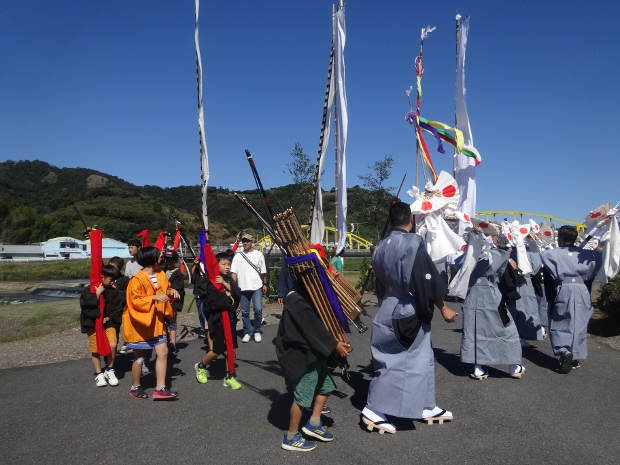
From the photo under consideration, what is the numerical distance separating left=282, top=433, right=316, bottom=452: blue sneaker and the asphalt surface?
0.15 feet

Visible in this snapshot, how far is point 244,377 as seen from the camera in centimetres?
553

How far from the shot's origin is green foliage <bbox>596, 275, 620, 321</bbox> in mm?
8805

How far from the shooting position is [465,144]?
26.9ft

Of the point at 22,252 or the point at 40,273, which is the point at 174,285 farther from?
the point at 22,252

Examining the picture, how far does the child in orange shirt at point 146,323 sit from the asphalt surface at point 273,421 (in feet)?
0.62

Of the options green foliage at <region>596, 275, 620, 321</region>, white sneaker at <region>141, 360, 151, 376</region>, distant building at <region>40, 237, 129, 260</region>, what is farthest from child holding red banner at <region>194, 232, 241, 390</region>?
distant building at <region>40, 237, 129, 260</region>

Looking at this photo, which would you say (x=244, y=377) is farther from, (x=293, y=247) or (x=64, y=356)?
(x=64, y=356)

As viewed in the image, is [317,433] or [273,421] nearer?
[317,433]

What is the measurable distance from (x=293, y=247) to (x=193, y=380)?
2.56 m

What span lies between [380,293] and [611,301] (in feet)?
21.5

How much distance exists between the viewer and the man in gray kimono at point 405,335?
392 cm

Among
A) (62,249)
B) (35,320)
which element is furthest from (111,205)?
(35,320)

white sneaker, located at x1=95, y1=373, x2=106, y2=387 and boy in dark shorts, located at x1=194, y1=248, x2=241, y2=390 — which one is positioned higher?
boy in dark shorts, located at x1=194, y1=248, x2=241, y2=390

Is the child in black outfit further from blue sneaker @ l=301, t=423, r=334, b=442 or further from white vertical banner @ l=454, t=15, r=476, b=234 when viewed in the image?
white vertical banner @ l=454, t=15, r=476, b=234
